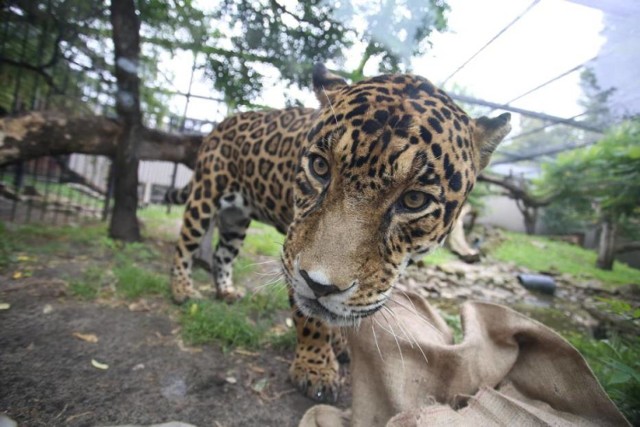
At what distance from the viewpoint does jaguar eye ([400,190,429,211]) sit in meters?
1.50

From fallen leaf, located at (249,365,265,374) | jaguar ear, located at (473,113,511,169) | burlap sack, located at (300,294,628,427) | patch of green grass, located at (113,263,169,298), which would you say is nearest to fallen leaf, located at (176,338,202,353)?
fallen leaf, located at (249,365,265,374)

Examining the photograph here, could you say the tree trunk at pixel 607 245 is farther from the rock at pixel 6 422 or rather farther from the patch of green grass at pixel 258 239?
the patch of green grass at pixel 258 239

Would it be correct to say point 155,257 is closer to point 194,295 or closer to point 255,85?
point 194,295

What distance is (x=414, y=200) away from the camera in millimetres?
1516

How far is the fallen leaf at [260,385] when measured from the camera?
218 centimetres

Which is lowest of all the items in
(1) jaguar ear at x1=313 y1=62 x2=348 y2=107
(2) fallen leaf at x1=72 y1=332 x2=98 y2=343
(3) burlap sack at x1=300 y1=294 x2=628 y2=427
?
(2) fallen leaf at x1=72 y1=332 x2=98 y2=343

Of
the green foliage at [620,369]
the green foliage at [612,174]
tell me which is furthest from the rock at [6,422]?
the green foliage at [612,174]

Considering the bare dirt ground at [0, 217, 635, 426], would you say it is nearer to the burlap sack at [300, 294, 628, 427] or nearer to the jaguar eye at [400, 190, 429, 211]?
the burlap sack at [300, 294, 628, 427]

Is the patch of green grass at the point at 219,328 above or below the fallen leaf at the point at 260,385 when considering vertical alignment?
above

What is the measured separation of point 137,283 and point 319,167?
2.64 meters

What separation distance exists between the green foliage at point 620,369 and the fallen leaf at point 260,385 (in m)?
1.78

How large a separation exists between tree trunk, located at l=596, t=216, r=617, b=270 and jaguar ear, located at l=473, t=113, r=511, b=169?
132 centimetres

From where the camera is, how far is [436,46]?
62.7 inches

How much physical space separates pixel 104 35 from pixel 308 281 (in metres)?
2.91
